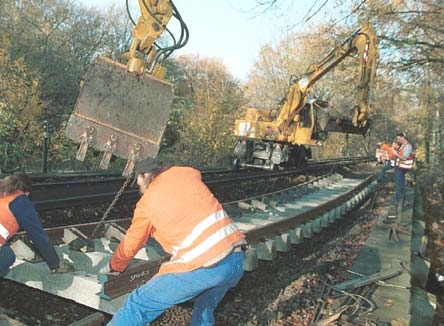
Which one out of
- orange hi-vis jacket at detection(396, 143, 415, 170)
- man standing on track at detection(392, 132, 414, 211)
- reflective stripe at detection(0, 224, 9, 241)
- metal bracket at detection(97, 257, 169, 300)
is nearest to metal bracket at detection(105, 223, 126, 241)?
metal bracket at detection(97, 257, 169, 300)

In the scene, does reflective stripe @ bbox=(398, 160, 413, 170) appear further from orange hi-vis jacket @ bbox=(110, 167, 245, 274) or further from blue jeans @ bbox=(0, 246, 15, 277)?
blue jeans @ bbox=(0, 246, 15, 277)

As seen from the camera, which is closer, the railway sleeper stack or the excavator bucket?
the railway sleeper stack

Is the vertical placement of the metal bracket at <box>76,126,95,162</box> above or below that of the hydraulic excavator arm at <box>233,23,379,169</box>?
below

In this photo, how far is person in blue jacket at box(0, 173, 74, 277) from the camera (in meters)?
3.91

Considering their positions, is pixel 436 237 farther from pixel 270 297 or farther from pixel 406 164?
pixel 270 297

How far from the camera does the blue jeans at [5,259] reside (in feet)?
13.0

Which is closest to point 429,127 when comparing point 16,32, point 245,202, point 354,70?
point 354,70

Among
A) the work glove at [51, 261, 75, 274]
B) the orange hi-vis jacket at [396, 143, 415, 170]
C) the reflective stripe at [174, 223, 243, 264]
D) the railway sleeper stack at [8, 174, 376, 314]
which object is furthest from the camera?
the orange hi-vis jacket at [396, 143, 415, 170]

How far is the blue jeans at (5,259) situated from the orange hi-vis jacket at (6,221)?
9 centimetres

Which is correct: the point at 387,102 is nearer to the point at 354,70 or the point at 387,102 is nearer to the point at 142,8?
the point at 354,70

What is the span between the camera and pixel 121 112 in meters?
5.19

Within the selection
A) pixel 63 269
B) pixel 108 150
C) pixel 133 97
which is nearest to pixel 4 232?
pixel 63 269

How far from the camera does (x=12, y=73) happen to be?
14180 millimetres

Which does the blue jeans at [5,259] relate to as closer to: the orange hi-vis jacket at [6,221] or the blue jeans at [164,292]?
the orange hi-vis jacket at [6,221]
